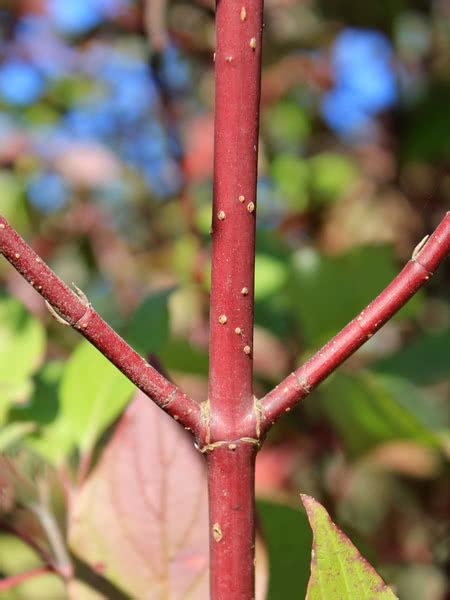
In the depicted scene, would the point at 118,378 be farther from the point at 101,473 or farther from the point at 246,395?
the point at 246,395

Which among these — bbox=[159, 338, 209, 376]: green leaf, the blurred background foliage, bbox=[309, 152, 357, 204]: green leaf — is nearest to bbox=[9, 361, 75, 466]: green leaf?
the blurred background foliage

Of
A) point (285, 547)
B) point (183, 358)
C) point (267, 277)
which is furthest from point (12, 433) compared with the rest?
point (267, 277)

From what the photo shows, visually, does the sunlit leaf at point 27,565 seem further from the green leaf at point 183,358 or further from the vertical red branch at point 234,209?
the vertical red branch at point 234,209

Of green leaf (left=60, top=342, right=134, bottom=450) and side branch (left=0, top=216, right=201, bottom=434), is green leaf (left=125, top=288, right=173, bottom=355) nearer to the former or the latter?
green leaf (left=60, top=342, right=134, bottom=450)

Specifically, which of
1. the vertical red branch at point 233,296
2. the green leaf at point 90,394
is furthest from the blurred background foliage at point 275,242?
the vertical red branch at point 233,296

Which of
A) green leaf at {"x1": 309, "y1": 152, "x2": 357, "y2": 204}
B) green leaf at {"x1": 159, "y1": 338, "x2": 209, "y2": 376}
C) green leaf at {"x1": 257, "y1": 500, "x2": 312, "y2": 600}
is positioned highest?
green leaf at {"x1": 309, "y1": 152, "x2": 357, "y2": 204}

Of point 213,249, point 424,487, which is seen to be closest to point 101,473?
point 213,249
